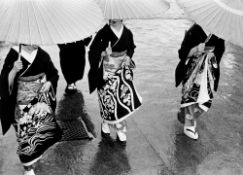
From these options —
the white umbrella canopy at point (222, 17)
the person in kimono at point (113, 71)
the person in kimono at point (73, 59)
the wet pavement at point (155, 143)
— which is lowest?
the wet pavement at point (155, 143)

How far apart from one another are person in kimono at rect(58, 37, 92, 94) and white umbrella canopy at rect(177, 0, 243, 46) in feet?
7.38

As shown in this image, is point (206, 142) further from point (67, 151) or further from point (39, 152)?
point (39, 152)

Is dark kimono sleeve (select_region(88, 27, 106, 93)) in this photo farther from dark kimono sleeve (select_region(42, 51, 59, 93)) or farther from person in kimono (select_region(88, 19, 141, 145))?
dark kimono sleeve (select_region(42, 51, 59, 93))

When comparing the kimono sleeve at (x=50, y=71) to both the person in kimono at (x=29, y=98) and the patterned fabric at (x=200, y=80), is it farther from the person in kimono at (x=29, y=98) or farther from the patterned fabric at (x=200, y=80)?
the patterned fabric at (x=200, y=80)

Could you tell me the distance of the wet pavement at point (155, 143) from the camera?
4141 millimetres

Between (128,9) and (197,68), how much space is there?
125 centimetres

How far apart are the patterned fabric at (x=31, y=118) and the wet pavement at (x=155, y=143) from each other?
1.24 ft

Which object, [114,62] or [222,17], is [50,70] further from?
[222,17]

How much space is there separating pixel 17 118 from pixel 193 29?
2.26m

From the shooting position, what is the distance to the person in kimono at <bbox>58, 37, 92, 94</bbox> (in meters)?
5.53

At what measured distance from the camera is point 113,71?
4.24 metres

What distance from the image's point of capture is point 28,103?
3.64m

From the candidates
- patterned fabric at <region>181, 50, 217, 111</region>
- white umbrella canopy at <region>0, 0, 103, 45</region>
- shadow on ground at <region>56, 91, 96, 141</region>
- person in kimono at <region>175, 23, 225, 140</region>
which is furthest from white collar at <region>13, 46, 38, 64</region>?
patterned fabric at <region>181, 50, 217, 111</region>

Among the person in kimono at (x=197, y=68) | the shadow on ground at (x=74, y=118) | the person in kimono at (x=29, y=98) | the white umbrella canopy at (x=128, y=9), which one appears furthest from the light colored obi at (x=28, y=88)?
the person in kimono at (x=197, y=68)
